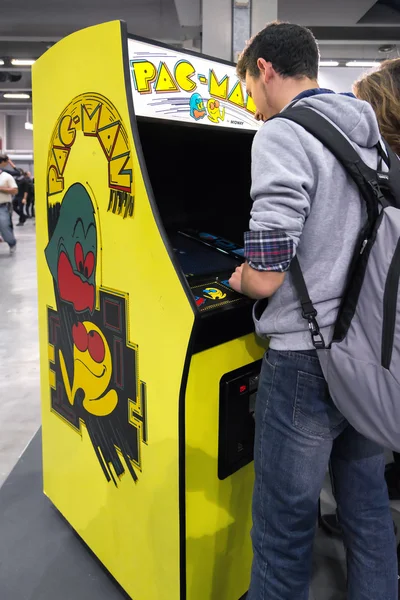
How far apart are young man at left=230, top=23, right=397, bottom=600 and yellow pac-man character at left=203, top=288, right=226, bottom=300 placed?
16cm

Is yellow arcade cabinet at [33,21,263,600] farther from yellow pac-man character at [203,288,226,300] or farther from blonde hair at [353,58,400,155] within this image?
blonde hair at [353,58,400,155]

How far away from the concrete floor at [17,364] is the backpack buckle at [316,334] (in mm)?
1580

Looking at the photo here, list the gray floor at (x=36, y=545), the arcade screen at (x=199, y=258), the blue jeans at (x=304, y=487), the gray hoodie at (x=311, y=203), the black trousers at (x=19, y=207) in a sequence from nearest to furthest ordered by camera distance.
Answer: the gray hoodie at (x=311, y=203), the blue jeans at (x=304, y=487), the arcade screen at (x=199, y=258), the gray floor at (x=36, y=545), the black trousers at (x=19, y=207)

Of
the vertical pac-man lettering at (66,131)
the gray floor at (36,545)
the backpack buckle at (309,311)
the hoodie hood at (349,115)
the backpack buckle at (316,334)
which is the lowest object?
the gray floor at (36,545)

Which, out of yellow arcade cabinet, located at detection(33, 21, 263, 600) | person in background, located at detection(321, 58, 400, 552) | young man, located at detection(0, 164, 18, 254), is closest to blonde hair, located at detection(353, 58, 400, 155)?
person in background, located at detection(321, 58, 400, 552)

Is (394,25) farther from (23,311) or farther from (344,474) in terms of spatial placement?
(344,474)

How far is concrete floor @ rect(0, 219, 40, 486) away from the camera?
2.28 m

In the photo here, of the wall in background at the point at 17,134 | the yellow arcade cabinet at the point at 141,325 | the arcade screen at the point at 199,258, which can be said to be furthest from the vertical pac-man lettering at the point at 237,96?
the wall in background at the point at 17,134

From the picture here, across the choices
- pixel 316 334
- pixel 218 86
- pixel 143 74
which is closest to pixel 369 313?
pixel 316 334

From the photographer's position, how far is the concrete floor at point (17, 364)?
228cm

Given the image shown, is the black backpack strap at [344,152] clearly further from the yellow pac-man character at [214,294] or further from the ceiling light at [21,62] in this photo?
the ceiling light at [21,62]

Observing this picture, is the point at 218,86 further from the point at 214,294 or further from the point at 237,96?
the point at 214,294

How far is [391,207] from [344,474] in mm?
612

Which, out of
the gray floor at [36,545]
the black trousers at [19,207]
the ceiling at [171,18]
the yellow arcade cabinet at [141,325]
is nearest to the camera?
the yellow arcade cabinet at [141,325]
